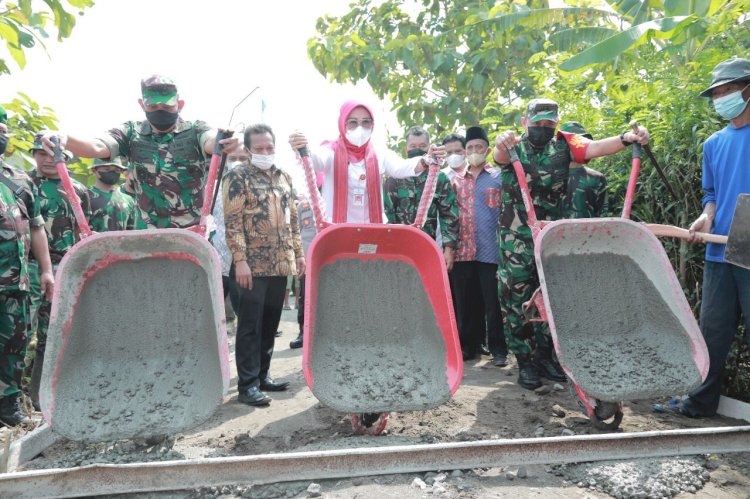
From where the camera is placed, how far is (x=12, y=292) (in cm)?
357

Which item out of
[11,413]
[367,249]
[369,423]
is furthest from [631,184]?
[11,413]

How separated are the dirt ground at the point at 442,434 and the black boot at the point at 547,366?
0.21 m

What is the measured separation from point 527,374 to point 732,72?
7.15 ft

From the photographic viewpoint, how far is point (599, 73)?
33.0ft

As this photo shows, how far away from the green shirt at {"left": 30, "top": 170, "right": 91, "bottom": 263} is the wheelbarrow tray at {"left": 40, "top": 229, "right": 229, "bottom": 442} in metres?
1.69

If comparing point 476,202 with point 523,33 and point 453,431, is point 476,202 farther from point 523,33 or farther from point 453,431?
point 523,33

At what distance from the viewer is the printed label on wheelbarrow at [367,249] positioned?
322 centimetres

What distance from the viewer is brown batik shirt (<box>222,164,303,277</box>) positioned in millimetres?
3877

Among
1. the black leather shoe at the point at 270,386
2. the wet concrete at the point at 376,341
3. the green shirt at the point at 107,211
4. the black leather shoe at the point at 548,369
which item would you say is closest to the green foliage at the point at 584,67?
the black leather shoe at the point at 548,369

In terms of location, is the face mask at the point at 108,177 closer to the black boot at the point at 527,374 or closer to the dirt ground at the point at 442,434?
the dirt ground at the point at 442,434

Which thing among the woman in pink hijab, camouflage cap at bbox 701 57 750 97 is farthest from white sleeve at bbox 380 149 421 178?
camouflage cap at bbox 701 57 750 97

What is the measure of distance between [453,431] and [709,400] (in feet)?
5.02

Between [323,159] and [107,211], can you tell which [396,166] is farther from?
[107,211]

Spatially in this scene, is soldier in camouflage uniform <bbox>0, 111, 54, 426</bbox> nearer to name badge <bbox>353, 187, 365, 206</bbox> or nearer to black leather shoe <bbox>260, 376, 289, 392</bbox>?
black leather shoe <bbox>260, 376, 289, 392</bbox>
